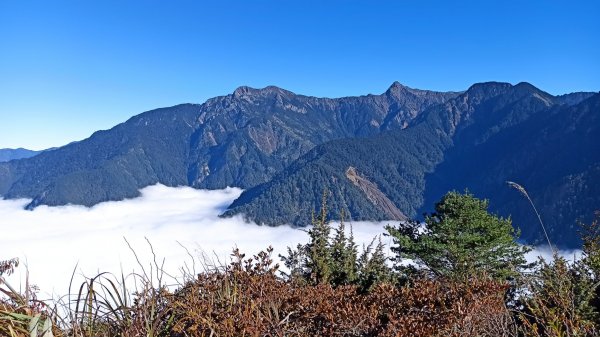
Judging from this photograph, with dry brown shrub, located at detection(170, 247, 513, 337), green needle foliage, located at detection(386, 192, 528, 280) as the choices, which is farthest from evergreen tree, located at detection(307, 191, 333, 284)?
dry brown shrub, located at detection(170, 247, 513, 337)

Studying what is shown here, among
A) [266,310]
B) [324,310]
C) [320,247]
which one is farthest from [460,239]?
[266,310]

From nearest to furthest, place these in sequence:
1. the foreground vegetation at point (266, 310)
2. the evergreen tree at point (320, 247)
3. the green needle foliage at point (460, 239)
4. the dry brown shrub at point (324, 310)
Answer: the foreground vegetation at point (266, 310)
the dry brown shrub at point (324, 310)
the evergreen tree at point (320, 247)
the green needle foliage at point (460, 239)

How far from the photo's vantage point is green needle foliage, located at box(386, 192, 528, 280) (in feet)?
77.4

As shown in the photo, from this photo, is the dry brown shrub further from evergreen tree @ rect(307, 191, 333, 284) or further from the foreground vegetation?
evergreen tree @ rect(307, 191, 333, 284)

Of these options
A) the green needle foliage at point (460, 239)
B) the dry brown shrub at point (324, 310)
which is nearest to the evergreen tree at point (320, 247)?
the green needle foliage at point (460, 239)

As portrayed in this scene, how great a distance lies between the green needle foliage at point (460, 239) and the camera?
23.6 m

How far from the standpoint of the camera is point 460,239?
23.9 m

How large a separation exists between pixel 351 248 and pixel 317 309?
17670mm

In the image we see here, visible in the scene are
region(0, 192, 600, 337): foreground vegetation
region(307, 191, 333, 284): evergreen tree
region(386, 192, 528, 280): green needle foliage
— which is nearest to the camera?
region(0, 192, 600, 337): foreground vegetation

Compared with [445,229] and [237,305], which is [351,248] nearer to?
[445,229]

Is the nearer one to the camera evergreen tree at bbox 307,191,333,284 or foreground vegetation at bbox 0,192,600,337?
foreground vegetation at bbox 0,192,600,337

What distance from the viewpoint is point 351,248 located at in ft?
66.3

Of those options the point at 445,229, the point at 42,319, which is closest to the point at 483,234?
the point at 445,229

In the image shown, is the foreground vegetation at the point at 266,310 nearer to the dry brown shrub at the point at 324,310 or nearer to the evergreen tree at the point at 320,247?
the dry brown shrub at the point at 324,310
